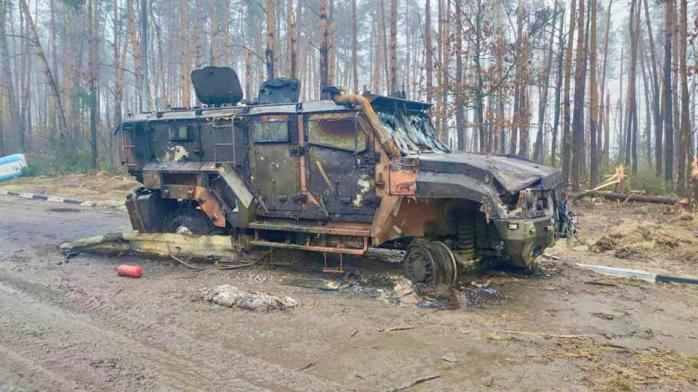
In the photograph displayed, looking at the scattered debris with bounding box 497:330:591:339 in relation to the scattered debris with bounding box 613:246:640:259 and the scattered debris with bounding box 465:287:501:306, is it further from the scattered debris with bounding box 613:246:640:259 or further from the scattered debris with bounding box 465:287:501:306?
the scattered debris with bounding box 613:246:640:259

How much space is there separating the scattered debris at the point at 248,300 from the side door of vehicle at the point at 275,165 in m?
1.76

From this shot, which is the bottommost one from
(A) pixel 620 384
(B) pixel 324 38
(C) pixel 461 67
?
(A) pixel 620 384

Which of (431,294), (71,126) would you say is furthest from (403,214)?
(71,126)

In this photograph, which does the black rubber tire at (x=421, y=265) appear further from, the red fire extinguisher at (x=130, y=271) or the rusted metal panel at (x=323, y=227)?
the red fire extinguisher at (x=130, y=271)

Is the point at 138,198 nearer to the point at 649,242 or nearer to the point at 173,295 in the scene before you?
the point at 173,295

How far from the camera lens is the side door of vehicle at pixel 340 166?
700 cm

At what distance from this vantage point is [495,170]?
20.1 ft

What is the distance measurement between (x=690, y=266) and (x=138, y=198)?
8271 mm

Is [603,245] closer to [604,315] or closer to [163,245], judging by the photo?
[604,315]

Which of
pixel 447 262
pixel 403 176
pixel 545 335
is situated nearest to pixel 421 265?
pixel 447 262

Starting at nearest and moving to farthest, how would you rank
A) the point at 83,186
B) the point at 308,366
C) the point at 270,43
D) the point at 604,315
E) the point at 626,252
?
1. the point at 308,366
2. the point at 604,315
3. the point at 626,252
4. the point at 270,43
5. the point at 83,186

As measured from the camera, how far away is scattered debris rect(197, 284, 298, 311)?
5930 millimetres

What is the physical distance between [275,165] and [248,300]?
7.69 feet

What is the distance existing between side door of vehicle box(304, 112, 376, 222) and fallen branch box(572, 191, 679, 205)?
350 inches
